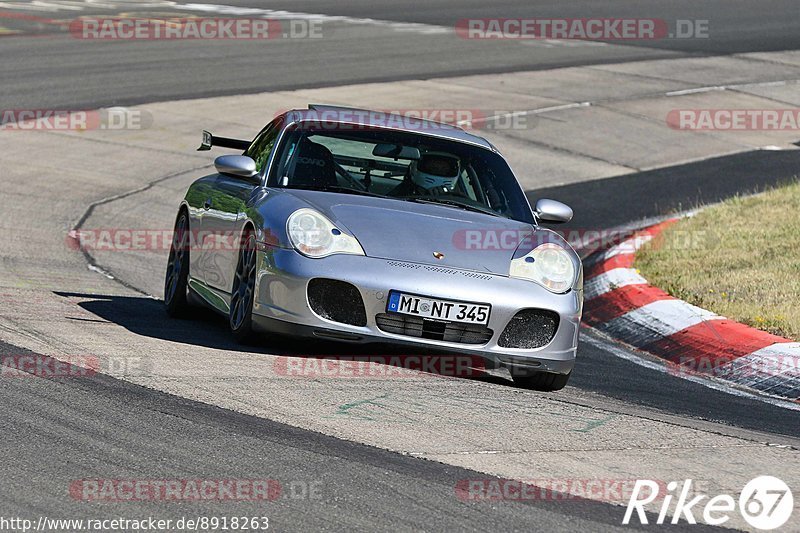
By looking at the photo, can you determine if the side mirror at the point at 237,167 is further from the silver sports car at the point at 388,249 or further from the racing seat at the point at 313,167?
the racing seat at the point at 313,167

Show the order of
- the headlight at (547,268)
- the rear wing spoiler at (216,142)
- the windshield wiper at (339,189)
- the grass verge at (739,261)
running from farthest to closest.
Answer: the grass verge at (739,261)
the rear wing spoiler at (216,142)
the windshield wiper at (339,189)
the headlight at (547,268)

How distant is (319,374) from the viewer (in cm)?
664

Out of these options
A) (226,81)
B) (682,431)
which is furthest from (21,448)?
(226,81)

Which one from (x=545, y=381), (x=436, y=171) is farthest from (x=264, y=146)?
(x=545, y=381)

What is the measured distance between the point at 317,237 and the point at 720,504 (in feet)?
9.10

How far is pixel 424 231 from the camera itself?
23.9 ft

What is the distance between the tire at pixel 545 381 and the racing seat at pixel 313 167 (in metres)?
1.53

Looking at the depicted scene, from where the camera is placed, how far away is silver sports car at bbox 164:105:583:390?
6922 mm

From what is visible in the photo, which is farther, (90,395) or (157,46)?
(157,46)

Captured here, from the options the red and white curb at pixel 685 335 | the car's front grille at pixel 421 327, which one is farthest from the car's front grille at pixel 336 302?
the red and white curb at pixel 685 335

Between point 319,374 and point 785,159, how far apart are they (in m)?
12.2

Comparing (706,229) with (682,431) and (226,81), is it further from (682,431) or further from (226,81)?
(226,81)

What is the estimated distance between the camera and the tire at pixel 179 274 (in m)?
8.74

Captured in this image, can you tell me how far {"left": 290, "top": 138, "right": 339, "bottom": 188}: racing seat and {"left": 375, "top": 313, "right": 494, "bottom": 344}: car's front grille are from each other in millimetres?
1241
